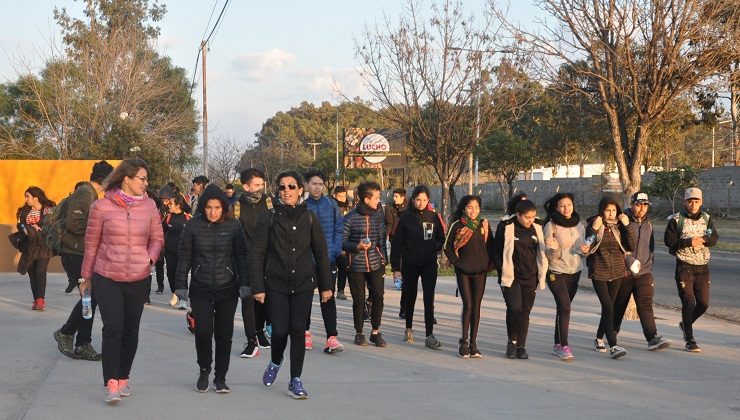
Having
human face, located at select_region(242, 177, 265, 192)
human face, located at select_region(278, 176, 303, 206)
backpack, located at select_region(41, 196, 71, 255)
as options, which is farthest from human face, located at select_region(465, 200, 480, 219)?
backpack, located at select_region(41, 196, 71, 255)

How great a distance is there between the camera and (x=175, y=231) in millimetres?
12375

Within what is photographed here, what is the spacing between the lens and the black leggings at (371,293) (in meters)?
9.20

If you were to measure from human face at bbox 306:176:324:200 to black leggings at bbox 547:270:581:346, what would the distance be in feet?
8.09

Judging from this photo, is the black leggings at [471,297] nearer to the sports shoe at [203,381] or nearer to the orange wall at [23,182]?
the sports shoe at [203,381]

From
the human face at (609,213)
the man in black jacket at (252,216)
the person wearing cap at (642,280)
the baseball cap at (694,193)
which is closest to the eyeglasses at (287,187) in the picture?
the man in black jacket at (252,216)

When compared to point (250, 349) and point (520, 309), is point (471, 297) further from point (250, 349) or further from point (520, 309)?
point (250, 349)

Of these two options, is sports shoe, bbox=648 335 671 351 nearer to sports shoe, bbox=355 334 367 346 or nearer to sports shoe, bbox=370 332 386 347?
sports shoe, bbox=370 332 386 347

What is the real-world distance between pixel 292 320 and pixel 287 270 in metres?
0.40

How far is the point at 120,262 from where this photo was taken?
6.52 metres

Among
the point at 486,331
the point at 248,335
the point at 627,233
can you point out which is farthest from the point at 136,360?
the point at 627,233

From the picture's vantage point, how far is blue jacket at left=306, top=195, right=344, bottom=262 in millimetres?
9031

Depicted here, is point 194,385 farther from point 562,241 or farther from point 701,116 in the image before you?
point 701,116

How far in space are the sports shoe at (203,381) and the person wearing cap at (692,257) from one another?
5.01 m

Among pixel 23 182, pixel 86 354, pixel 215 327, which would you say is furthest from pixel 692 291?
pixel 23 182
